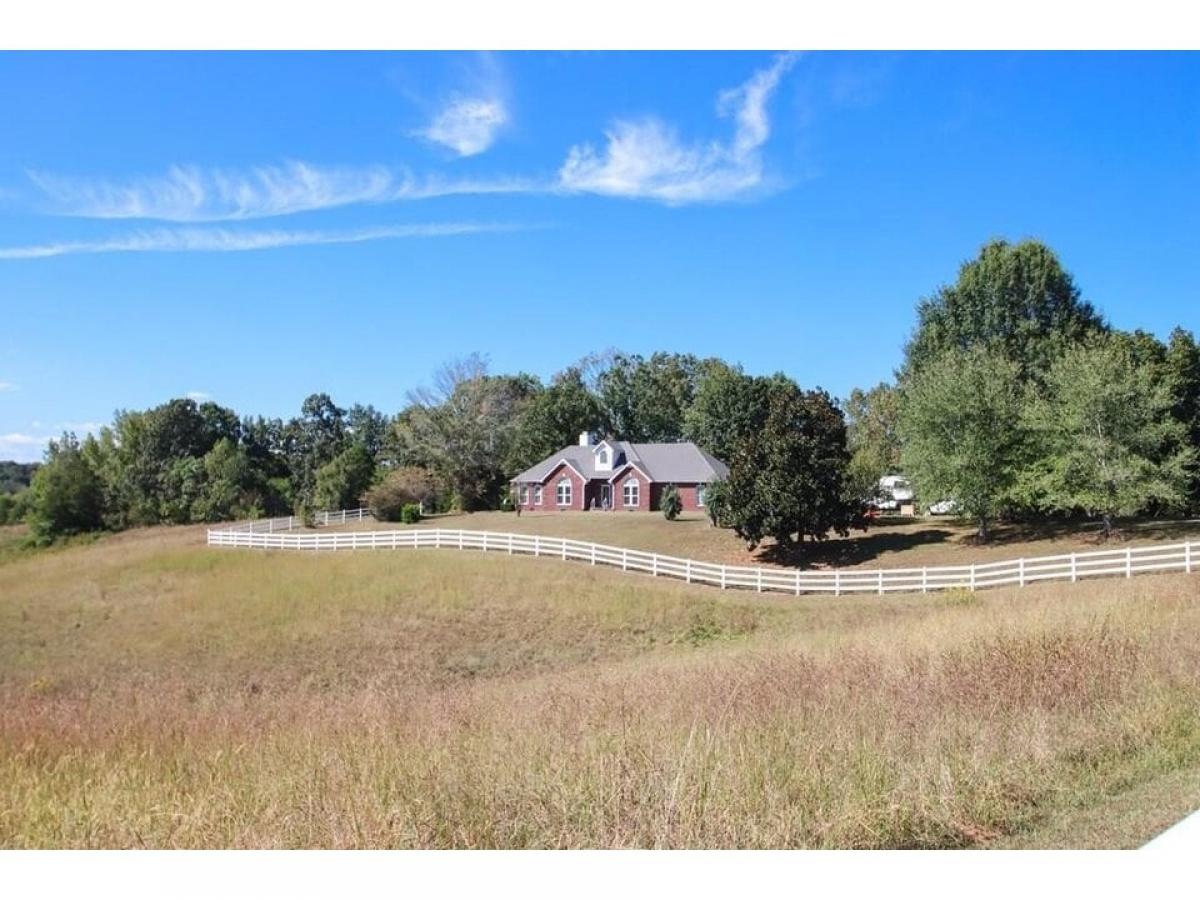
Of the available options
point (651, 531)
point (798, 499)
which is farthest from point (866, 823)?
point (651, 531)

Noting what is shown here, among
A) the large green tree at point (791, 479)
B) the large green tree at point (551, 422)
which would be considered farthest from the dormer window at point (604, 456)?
the large green tree at point (791, 479)

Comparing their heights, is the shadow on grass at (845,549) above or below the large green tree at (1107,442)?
below

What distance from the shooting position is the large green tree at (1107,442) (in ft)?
82.1

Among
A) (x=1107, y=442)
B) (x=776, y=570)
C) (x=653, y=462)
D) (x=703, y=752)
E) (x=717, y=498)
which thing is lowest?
(x=776, y=570)

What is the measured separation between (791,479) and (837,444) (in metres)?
2.77

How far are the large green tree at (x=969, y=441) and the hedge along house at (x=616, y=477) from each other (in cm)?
1684

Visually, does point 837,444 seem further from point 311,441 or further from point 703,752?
point 311,441

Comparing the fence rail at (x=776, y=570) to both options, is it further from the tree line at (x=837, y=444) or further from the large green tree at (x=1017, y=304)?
the large green tree at (x=1017, y=304)

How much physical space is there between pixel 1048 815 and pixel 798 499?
76.0 ft

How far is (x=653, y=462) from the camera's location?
46562mm

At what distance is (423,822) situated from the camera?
14.6 feet

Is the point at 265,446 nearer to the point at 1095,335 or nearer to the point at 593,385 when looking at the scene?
the point at 593,385

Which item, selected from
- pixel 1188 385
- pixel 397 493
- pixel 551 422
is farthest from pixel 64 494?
pixel 1188 385

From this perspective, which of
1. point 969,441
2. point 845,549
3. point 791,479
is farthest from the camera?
point 845,549
